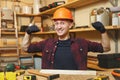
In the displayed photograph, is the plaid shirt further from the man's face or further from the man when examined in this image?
the man's face

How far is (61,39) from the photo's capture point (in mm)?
2111

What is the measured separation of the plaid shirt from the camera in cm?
202

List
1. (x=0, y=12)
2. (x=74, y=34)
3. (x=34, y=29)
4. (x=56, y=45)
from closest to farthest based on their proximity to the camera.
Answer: (x=34, y=29), (x=56, y=45), (x=74, y=34), (x=0, y=12)

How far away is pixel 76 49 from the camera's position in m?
2.03

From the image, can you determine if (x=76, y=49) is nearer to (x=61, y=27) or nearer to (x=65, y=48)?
(x=65, y=48)

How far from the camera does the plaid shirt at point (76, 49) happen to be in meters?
2.02

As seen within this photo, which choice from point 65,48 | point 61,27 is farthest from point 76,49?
point 61,27

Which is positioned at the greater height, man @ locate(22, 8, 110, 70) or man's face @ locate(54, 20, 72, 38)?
man's face @ locate(54, 20, 72, 38)

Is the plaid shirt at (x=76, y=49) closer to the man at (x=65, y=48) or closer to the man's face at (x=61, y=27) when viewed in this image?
the man at (x=65, y=48)

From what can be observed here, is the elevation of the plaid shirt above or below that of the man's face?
below

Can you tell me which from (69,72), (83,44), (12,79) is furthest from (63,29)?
(12,79)

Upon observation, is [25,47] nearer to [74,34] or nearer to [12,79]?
[12,79]

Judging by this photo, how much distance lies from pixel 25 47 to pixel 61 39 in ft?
1.39

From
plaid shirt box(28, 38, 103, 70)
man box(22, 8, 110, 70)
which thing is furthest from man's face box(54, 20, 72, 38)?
plaid shirt box(28, 38, 103, 70)
